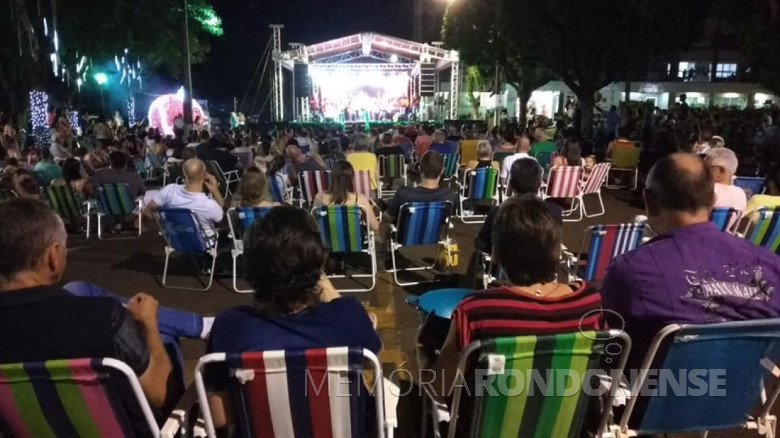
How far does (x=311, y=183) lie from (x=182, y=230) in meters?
2.82

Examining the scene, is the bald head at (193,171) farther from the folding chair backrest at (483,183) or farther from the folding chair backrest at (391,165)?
the folding chair backrest at (391,165)

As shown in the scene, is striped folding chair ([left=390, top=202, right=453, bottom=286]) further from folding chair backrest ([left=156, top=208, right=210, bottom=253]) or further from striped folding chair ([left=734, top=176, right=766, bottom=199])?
striped folding chair ([left=734, top=176, right=766, bottom=199])

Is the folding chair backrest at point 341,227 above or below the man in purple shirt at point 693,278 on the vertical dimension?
below

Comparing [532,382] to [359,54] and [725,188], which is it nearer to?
[725,188]

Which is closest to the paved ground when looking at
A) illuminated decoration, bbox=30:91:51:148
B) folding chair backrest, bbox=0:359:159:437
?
folding chair backrest, bbox=0:359:159:437

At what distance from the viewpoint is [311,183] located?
312 inches

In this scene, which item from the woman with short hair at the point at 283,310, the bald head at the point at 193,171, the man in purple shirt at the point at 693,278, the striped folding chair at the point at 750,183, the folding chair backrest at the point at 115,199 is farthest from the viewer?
the folding chair backrest at the point at 115,199

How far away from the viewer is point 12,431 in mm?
1934

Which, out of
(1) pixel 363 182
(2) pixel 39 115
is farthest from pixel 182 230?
(2) pixel 39 115

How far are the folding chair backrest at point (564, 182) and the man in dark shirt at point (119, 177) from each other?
5.36 meters

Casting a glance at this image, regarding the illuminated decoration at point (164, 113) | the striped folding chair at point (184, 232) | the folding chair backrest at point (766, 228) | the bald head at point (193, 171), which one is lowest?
the striped folding chair at point (184, 232)

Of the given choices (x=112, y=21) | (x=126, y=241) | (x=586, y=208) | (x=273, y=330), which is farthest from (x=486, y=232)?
(x=112, y=21)

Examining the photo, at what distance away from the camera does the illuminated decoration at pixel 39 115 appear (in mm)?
15187

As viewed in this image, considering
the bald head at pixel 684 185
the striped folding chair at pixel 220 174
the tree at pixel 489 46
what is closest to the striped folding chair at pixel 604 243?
the bald head at pixel 684 185
